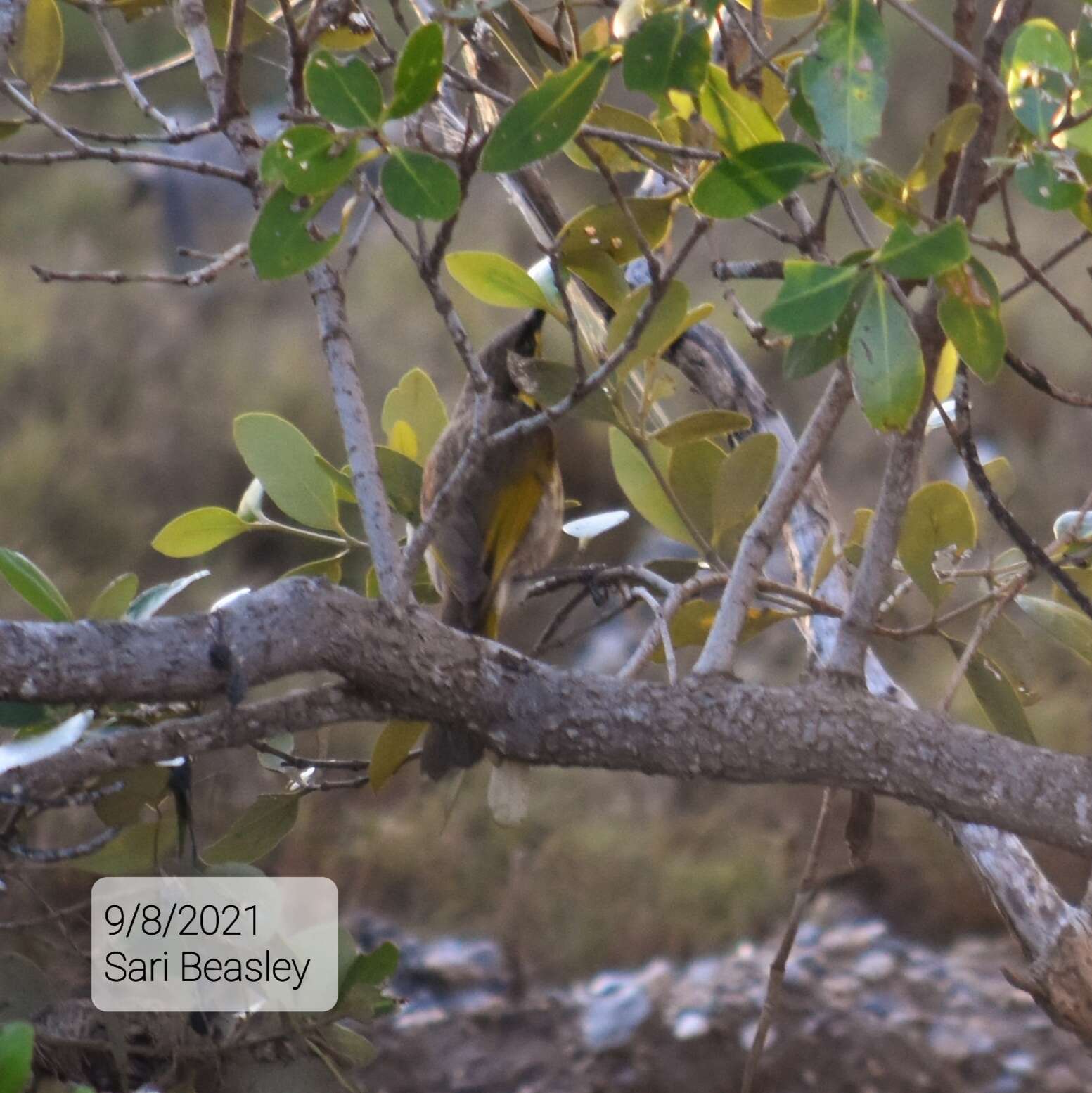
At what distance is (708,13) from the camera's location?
1.86ft

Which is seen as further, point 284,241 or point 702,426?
point 702,426

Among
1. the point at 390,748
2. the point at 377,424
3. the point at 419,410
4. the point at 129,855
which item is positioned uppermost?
the point at 419,410

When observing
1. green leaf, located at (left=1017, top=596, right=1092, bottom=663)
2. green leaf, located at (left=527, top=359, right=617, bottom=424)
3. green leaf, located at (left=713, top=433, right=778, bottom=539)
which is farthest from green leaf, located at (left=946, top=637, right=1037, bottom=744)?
green leaf, located at (left=527, top=359, right=617, bottom=424)

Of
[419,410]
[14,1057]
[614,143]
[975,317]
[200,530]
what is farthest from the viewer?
[419,410]

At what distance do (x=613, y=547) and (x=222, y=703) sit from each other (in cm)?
426

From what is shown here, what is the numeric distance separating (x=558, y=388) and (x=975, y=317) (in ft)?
0.96

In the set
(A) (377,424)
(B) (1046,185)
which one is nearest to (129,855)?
→ (B) (1046,185)

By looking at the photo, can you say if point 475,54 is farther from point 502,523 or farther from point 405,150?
point 502,523

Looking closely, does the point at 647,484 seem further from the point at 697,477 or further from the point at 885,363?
the point at 885,363

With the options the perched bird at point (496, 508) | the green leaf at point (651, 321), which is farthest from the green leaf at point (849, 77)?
the perched bird at point (496, 508)

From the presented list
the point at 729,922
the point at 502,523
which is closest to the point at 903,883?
the point at 729,922

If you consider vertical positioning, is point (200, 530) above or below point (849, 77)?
below

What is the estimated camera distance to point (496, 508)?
5.42 ft

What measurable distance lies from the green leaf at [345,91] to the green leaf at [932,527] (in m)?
0.46
